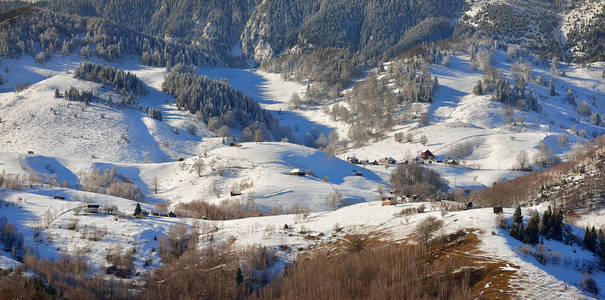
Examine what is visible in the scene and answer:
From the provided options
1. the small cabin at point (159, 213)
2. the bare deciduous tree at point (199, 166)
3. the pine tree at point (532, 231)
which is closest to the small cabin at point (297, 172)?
the bare deciduous tree at point (199, 166)

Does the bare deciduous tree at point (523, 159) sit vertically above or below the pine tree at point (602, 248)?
below

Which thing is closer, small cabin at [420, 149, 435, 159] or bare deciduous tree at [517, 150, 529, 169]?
bare deciduous tree at [517, 150, 529, 169]

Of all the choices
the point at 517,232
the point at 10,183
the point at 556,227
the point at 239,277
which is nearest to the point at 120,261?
the point at 239,277

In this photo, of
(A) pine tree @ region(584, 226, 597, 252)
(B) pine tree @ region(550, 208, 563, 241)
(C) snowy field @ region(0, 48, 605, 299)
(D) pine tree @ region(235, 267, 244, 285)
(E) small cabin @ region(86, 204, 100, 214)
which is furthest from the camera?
(E) small cabin @ region(86, 204, 100, 214)

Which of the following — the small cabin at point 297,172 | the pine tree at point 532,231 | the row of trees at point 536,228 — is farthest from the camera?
the small cabin at point 297,172

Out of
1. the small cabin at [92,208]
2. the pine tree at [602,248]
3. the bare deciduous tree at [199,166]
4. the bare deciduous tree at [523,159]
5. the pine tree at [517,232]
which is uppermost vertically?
the pine tree at [517,232]

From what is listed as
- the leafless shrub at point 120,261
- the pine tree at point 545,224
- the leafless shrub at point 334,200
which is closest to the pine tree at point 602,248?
the pine tree at point 545,224

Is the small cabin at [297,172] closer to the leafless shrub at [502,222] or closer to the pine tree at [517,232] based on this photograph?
the leafless shrub at [502,222]

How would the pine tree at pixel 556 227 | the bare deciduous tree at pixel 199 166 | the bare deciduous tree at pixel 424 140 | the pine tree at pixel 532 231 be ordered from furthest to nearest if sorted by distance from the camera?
the bare deciduous tree at pixel 424 140, the bare deciduous tree at pixel 199 166, the pine tree at pixel 556 227, the pine tree at pixel 532 231

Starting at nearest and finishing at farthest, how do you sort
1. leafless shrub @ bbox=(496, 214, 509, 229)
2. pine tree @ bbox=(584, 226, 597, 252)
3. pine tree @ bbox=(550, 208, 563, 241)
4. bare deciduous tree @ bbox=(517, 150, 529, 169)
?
pine tree @ bbox=(584, 226, 597, 252) < pine tree @ bbox=(550, 208, 563, 241) < leafless shrub @ bbox=(496, 214, 509, 229) < bare deciduous tree @ bbox=(517, 150, 529, 169)

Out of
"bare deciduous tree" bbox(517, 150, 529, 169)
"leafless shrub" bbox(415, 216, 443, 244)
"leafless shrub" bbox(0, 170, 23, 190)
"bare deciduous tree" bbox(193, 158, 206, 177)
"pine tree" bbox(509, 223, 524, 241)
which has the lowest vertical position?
"bare deciduous tree" bbox(193, 158, 206, 177)

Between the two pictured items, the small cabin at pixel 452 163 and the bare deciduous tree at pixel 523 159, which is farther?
the small cabin at pixel 452 163

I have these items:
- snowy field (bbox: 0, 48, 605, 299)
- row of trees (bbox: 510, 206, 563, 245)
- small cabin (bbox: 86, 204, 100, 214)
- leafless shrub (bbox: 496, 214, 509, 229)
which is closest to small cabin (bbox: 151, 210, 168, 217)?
snowy field (bbox: 0, 48, 605, 299)

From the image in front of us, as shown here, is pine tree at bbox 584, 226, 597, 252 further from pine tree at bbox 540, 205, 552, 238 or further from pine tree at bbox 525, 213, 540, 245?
pine tree at bbox 525, 213, 540, 245
